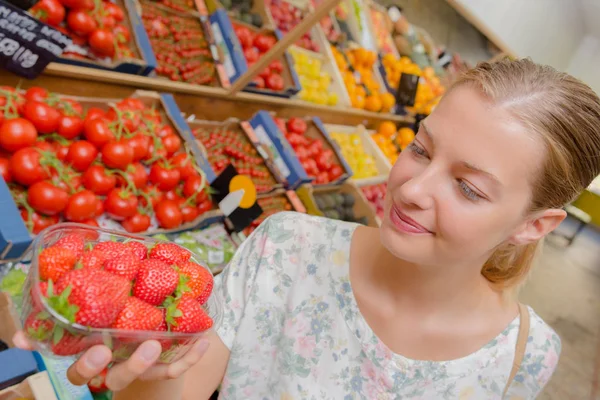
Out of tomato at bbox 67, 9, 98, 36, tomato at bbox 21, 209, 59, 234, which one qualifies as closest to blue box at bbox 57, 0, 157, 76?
tomato at bbox 67, 9, 98, 36

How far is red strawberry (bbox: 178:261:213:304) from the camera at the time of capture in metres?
0.87

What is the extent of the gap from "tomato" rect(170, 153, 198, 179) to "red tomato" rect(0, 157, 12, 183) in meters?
0.74

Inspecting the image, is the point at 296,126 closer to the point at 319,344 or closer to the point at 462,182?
the point at 319,344

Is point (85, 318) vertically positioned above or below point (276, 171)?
above

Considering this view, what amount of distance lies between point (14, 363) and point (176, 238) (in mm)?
937

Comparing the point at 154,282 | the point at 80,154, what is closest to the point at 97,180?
the point at 80,154

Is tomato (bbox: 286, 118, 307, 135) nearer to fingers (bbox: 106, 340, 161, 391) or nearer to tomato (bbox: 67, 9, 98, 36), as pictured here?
tomato (bbox: 67, 9, 98, 36)

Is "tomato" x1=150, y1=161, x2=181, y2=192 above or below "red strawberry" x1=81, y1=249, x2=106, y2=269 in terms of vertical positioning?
below

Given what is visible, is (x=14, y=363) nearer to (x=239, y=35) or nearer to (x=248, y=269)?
(x=248, y=269)

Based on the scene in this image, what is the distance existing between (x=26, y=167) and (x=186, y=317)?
1.26m

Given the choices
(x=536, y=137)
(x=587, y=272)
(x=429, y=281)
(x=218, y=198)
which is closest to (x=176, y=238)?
(x=218, y=198)

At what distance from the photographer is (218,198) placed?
7.63 ft

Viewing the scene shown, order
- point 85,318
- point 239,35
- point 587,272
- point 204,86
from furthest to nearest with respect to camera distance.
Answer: point 587,272
point 239,35
point 204,86
point 85,318

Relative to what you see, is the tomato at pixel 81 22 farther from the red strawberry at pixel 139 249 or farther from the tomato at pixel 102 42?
the red strawberry at pixel 139 249
